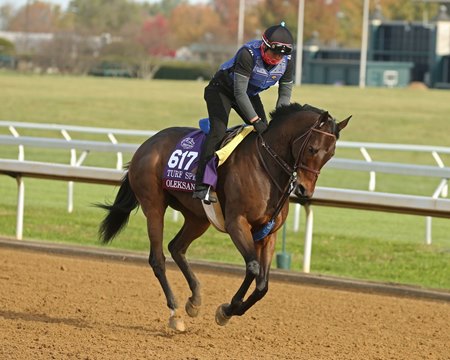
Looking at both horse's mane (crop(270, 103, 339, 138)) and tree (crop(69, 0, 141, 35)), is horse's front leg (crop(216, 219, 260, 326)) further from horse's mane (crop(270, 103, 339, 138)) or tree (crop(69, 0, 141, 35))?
tree (crop(69, 0, 141, 35))

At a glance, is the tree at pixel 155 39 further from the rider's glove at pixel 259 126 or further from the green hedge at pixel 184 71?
the rider's glove at pixel 259 126

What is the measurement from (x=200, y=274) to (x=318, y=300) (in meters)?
1.44

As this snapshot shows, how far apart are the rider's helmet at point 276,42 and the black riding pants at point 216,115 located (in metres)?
0.45

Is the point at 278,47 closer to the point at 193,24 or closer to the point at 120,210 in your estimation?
the point at 120,210

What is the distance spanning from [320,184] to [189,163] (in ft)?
43.8

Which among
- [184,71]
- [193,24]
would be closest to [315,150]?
[184,71]

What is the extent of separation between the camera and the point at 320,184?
20594mm

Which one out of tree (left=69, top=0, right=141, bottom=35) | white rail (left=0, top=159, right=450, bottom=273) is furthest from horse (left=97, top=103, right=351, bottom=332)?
tree (left=69, top=0, right=141, bottom=35)

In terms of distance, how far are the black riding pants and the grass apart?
133 inches

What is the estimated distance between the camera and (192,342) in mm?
6895

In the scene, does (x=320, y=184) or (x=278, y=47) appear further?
(x=320, y=184)

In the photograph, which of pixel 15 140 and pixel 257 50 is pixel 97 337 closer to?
pixel 257 50

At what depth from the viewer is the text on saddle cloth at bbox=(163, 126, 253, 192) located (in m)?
7.16

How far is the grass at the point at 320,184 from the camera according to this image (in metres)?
11.3
